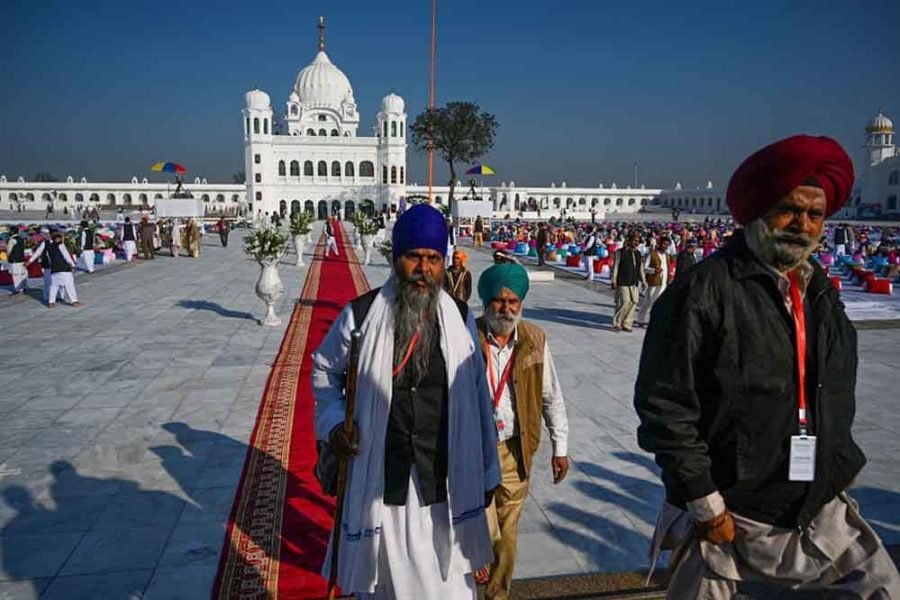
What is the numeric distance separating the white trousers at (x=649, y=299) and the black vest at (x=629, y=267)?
18.9 inches

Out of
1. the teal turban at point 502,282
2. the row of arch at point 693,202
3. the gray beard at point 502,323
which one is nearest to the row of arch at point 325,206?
the row of arch at point 693,202

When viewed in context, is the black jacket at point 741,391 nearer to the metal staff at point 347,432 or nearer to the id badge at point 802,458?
the id badge at point 802,458

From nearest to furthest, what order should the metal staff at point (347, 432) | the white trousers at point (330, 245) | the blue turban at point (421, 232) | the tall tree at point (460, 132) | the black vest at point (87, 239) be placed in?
the metal staff at point (347, 432)
the blue turban at point (421, 232)
the black vest at point (87, 239)
the white trousers at point (330, 245)
the tall tree at point (460, 132)

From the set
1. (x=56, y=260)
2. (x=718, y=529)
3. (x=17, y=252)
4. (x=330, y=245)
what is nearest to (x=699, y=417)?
(x=718, y=529)

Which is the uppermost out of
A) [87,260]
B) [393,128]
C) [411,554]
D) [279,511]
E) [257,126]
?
[393,128]

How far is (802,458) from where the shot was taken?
160cm

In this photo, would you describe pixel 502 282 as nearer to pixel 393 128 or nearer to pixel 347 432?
pixel 347 432

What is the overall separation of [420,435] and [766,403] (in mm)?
1004

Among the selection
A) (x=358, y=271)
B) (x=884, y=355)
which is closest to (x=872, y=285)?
(x=884, y=355)

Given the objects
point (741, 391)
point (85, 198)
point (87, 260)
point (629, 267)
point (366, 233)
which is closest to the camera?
point (741, 391)

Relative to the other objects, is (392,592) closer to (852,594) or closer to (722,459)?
(722,459)

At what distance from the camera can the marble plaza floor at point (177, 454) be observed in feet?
9.49

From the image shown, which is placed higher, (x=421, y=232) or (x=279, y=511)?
(x=421, y=232)

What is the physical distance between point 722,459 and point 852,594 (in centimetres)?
49
